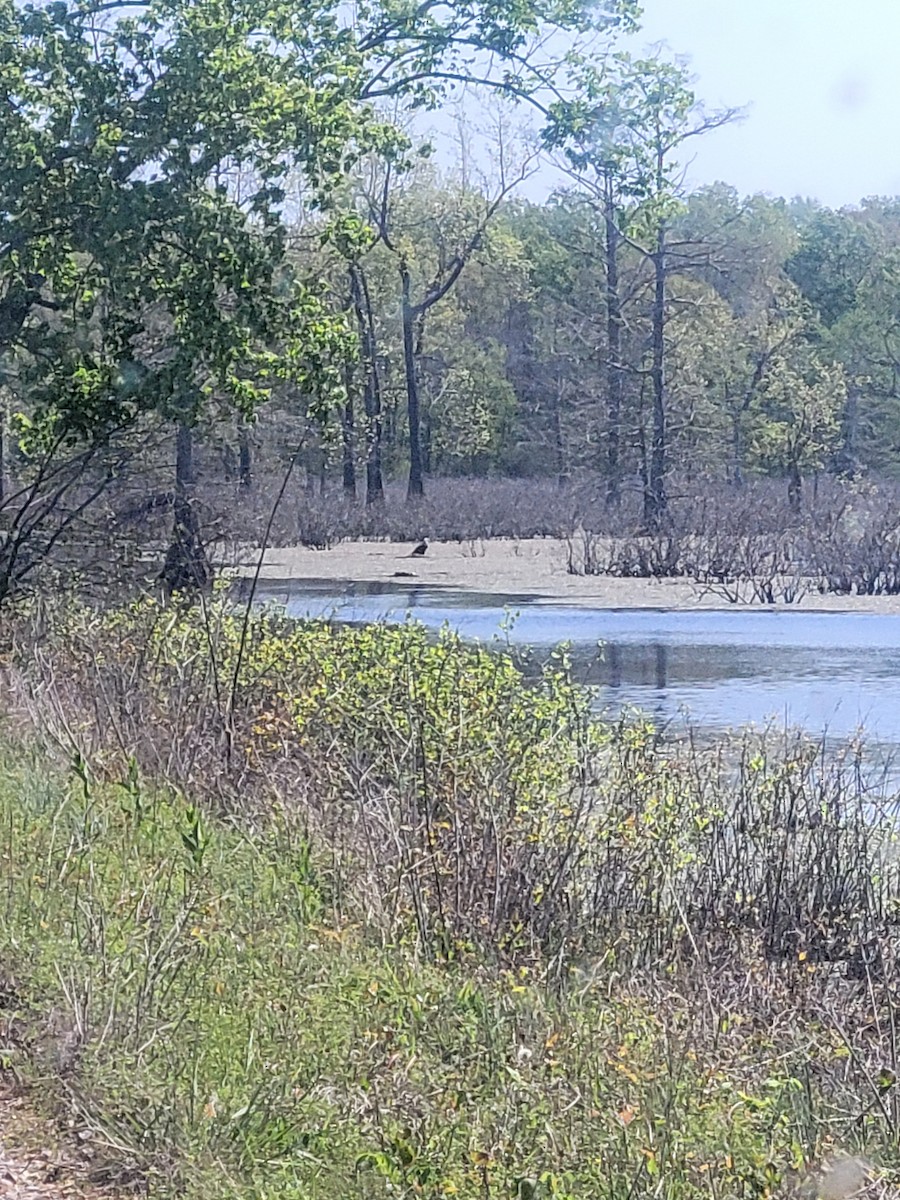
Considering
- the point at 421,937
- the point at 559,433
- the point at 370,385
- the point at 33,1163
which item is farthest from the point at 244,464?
the point at 33,1163

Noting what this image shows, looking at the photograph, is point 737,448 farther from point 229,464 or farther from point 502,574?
point 229,464

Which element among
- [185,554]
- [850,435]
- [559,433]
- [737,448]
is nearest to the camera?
[185,554]

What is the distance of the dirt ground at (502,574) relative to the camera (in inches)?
1214

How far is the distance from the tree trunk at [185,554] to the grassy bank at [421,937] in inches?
152

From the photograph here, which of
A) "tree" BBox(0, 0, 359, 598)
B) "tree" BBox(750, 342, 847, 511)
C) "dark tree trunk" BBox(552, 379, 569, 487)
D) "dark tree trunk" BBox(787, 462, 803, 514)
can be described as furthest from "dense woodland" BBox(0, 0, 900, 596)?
"dark tree trunk" BBox(552, 379, 569, 487)

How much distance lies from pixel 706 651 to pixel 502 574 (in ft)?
47.0

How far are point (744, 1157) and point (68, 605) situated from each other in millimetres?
10016

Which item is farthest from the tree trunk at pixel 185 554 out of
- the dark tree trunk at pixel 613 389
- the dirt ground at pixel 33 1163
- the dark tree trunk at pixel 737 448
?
the dark tree trunk at pixel 737 448

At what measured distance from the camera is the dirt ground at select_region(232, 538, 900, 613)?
30.8m

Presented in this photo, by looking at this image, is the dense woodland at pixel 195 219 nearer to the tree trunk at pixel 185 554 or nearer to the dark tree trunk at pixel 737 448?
the tree trunk at pixel 185 554

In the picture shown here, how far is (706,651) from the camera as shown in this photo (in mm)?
23047

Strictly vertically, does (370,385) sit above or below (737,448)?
above

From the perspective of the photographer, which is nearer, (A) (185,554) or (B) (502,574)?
(A) (185,554)

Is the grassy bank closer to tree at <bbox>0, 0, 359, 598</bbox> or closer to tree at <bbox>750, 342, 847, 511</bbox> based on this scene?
tree at <bbox>0, 0, 359, 598</bbox>
